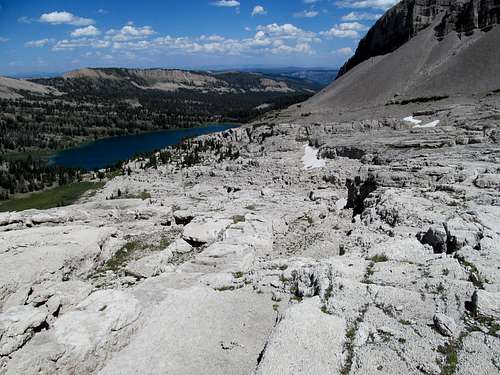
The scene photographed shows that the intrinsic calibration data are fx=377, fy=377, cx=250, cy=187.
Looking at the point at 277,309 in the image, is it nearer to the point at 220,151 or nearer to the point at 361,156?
the point at 361,156

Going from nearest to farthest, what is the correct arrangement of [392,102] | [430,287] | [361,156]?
[430,287]
[361,156]
[392,102]

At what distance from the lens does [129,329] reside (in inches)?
597

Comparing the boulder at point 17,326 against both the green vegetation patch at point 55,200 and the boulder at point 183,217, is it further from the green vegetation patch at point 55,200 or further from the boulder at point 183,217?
the green vegetation patch at point 55,200

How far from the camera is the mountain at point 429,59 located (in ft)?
298

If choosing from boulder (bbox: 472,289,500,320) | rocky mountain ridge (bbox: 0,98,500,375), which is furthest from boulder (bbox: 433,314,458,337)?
boulder (bbox: 472,289,500,320)

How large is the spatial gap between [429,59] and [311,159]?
250 feet

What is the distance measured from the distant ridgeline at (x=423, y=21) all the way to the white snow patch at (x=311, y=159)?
77.7 metres

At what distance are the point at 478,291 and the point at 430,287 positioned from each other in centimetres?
166

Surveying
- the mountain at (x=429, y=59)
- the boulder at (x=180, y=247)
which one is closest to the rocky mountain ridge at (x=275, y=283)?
the boulder at (x=180, y=247)

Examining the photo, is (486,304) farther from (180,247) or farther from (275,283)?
(180,247)

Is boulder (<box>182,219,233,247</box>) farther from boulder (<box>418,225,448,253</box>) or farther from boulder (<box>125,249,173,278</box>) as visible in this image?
boulder (<box>418,225,448,253</box>)

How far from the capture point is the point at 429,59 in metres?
109

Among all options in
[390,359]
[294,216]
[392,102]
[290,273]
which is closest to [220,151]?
[392,102]

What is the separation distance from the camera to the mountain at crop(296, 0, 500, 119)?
90.8 metres
